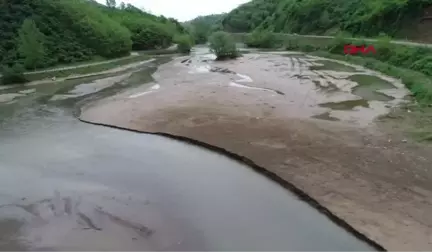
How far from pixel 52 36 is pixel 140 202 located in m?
38.2

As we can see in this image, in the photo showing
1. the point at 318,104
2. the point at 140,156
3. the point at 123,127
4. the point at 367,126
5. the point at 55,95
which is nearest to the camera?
the point at 140,156

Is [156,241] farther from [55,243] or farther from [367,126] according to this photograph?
[367,126]

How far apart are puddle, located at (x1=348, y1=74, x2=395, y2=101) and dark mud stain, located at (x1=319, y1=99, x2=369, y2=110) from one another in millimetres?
1494

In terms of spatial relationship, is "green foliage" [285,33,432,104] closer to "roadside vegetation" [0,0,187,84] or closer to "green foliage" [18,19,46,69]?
"roadside vegetation" [0,0,187,84]

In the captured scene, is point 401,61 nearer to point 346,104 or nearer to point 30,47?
point 346,104

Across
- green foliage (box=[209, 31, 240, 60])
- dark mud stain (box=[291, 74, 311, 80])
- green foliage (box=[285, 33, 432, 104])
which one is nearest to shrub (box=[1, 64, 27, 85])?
dark mud stain (box=[291, 74, 311, 80])

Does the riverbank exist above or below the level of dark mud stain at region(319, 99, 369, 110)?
below

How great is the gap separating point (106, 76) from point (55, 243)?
3162cm

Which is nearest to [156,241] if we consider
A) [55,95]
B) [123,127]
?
[123,127]

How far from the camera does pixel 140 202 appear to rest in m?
A: 12.3

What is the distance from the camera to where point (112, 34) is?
53.1m

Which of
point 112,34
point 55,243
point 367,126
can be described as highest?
point 112,34

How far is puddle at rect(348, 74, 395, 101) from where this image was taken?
25.3 meters

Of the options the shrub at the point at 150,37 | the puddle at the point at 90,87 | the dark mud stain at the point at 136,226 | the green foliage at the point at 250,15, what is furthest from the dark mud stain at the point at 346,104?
the green foliage at the point at 250,15
